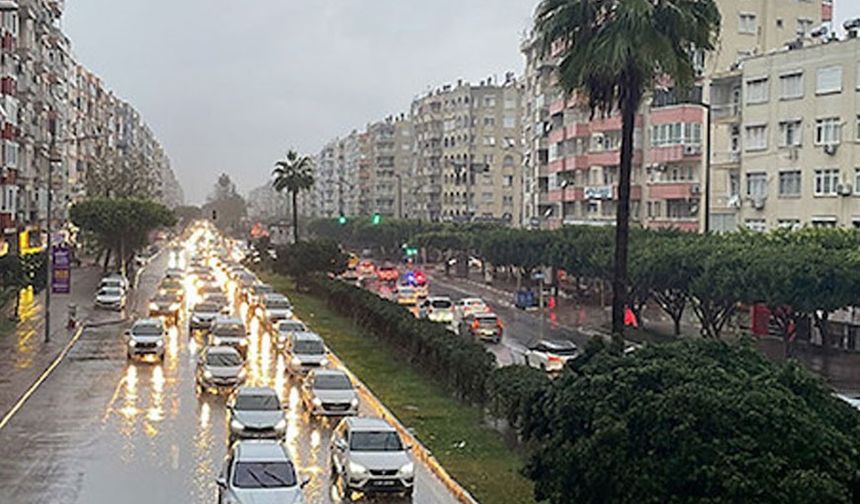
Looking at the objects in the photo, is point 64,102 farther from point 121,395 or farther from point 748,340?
point 748,340

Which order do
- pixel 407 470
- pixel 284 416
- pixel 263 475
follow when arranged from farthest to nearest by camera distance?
1. pixel 284 416
2. pixel 407 470
3. pixel 263 475

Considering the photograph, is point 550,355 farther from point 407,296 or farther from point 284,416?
point 407,296

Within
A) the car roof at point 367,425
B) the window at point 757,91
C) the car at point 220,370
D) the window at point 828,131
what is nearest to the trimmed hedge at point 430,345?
the car at point 220,370

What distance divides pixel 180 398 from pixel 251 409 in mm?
7206

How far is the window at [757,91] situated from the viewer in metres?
61.0

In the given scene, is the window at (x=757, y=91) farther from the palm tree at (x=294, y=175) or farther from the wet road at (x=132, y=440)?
the palm tree at (x=294, y=175)

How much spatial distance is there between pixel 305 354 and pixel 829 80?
30578 millimetres

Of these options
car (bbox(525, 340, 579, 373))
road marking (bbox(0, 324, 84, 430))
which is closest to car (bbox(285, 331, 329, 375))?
car (bbox(525, 340, 579, 373))

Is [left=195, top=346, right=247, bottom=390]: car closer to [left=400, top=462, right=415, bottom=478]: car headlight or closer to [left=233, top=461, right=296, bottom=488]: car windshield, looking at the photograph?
[left=400, top=462, right=415, bottom=478]: car headlight

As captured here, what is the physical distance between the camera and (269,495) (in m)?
20.8

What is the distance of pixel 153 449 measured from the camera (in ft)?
90.1

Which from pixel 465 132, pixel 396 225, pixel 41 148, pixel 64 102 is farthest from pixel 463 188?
pixel 41 148

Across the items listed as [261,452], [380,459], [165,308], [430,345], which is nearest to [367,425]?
[380,459]

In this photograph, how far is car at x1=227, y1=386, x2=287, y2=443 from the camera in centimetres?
2803
